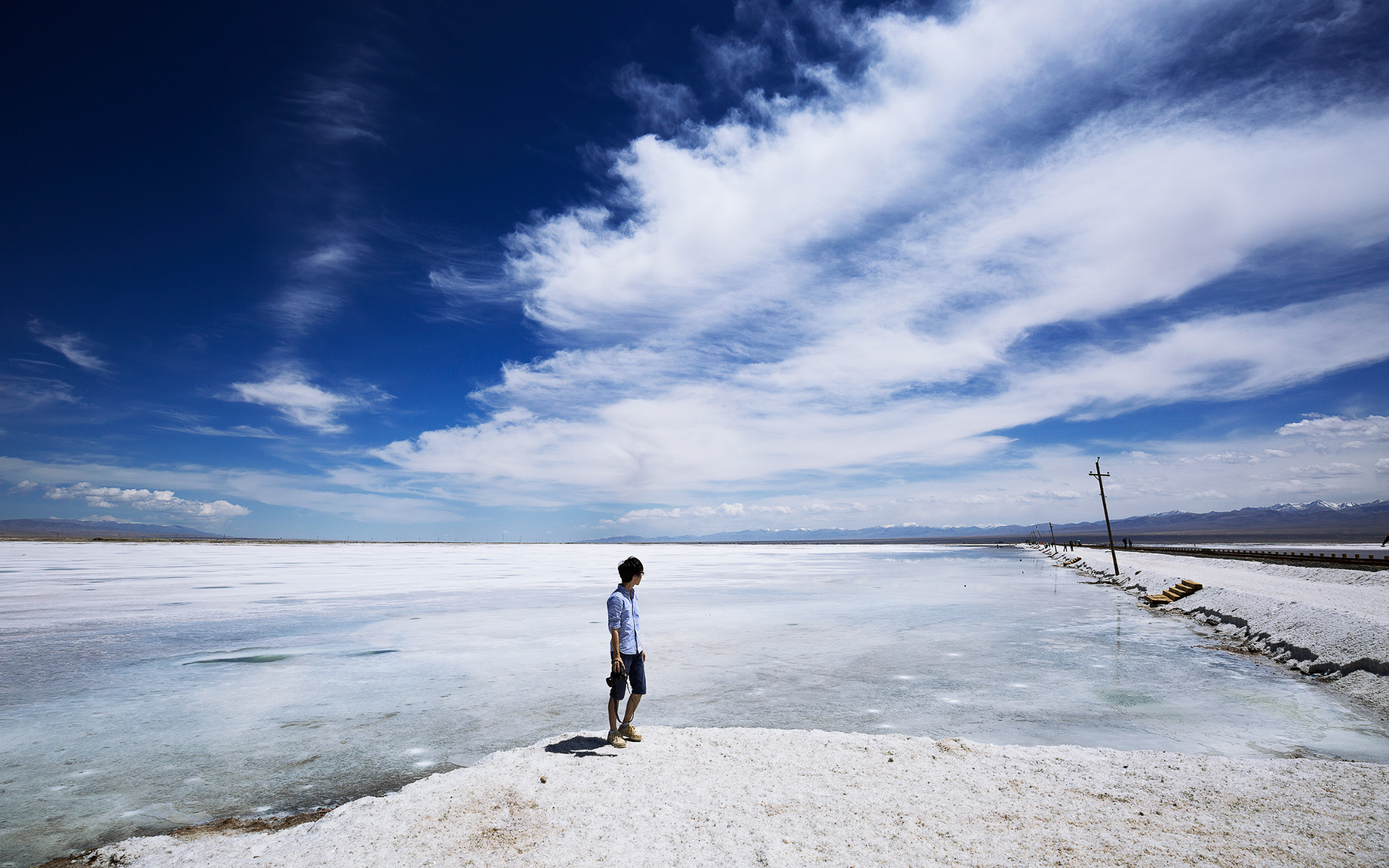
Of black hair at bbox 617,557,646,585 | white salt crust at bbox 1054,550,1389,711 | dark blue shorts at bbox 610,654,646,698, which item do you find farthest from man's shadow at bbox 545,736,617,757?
white salt crust at bbox 1054,550,1389,711

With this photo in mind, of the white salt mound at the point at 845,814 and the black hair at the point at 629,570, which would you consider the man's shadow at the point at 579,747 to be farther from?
the black hair at the point at 629,570

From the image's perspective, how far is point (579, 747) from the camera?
22.4 feet

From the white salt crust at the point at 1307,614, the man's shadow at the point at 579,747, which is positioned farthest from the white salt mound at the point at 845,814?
the white salt crust at the point at 1307,614

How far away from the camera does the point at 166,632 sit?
15289 mm

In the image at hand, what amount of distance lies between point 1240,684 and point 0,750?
17.3 m

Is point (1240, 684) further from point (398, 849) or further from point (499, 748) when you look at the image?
point (398, 849)

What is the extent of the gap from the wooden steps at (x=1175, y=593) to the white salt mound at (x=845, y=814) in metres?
19.2

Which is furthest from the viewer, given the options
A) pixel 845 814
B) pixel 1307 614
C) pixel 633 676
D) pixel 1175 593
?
pixel 1175 593

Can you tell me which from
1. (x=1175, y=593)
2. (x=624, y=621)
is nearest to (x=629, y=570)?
(x=624, y=621)

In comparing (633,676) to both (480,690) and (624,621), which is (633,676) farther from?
(480,690)

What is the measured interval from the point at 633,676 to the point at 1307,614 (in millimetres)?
15763

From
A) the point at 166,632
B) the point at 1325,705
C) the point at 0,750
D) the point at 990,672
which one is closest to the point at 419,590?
the point at 166,632

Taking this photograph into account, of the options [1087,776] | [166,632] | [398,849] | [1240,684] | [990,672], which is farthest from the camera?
[166,632]

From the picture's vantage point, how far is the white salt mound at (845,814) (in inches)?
179
